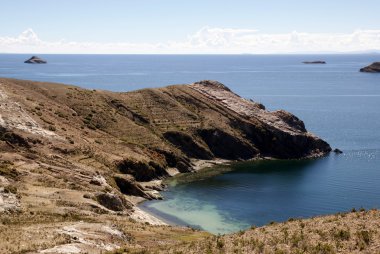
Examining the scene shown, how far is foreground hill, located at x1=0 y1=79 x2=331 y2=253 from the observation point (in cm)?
5763

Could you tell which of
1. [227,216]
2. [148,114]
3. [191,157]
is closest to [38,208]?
[227,216]

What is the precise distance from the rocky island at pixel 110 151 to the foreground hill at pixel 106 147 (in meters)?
0.22

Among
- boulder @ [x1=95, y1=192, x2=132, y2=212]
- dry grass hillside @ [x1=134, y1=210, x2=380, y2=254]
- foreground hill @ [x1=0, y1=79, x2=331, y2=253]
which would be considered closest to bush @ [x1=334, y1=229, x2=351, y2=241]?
dry grass hillside @ [x1=134, y1=210, x2=380, y2=254]

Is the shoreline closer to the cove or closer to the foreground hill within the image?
the foreground hill

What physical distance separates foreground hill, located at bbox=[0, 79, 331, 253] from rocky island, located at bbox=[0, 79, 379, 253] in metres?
0.22

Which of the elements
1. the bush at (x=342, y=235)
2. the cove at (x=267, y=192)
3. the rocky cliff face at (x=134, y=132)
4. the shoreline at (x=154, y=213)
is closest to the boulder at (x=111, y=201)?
the shoreline at (x=154, y=213)

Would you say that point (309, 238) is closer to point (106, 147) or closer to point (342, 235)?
point (342, 235)

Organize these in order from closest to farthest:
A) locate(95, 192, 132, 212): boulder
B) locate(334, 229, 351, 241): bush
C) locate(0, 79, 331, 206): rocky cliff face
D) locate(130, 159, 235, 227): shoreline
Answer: locate(334, 229, 351, 241): bush
locate(95, 192, 132, 212): boulder
locate(130, 159, 235, 227): shoreline
locate(0, 79, 331, 206): rocky cliff face

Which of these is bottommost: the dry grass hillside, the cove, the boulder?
the cove

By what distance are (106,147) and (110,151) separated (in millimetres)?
2283

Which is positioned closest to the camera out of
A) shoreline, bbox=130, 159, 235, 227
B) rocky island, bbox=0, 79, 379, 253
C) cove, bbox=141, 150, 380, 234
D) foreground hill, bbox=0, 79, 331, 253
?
rocky island, bbox=0, 79, 379, 253

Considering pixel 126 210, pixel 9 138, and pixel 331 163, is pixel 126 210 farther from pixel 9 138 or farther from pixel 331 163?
pixel 331 163

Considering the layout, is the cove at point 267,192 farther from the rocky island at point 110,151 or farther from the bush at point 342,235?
A: the bush at point 342,235

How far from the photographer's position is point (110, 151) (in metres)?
108
